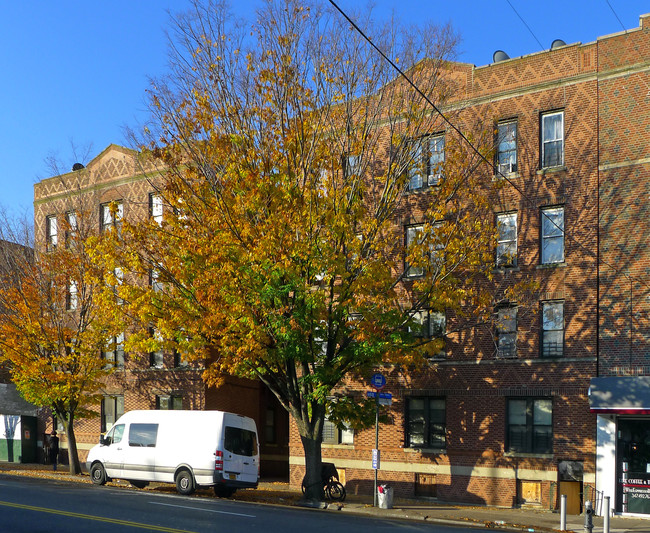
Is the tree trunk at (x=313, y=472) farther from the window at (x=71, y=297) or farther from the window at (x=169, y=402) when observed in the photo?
the window at (x=71, y=297)

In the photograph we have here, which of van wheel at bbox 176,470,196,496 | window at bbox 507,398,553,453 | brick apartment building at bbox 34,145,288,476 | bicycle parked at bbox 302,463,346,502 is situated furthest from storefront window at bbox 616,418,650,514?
brick apartment building at bbox 34,145,288,476

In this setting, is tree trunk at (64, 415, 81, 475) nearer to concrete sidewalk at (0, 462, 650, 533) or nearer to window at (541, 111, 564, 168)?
concrete sidewalk at (0, 462, 650, 533)

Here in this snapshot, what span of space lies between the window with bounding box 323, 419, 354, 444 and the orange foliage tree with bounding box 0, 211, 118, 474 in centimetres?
936

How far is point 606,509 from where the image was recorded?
58.0 feet

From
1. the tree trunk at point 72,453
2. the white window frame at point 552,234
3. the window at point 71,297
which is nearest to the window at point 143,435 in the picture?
the tree trunk at point 72,453

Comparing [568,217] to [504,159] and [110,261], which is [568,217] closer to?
[504,159]

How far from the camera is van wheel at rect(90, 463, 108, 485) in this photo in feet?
88.7

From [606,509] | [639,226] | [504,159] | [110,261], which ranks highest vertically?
[504,159]

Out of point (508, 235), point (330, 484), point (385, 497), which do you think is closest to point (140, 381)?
point (330, 484)

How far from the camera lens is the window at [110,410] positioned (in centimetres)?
3738

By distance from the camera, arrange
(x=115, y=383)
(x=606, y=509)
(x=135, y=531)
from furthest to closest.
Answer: (x=115, y=383) → (x=606, y=509) → (x=135, y=531)

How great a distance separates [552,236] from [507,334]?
3536mm

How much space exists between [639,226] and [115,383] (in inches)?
945

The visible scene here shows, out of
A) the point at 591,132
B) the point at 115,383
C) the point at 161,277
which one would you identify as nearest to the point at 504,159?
the point at 591,132
